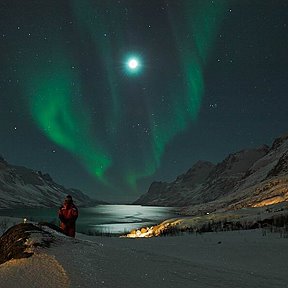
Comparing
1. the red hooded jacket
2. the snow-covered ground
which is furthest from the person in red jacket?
the snow-covered ground

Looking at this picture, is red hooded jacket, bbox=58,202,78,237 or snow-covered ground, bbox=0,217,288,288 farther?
red hooded jacket, bbox=58,202,78,237

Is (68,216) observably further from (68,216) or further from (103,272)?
(103,272)

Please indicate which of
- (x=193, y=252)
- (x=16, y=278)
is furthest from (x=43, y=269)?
(x=193, y=252)

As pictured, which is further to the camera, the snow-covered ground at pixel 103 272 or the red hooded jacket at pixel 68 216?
the red hooded jacket at pixel 68 216

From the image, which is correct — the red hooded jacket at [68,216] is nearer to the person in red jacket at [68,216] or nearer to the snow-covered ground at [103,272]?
the person in red jacket at [68,216]

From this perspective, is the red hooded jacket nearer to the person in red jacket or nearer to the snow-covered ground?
the person in red jacket

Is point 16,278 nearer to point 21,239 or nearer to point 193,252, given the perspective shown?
point 21,239

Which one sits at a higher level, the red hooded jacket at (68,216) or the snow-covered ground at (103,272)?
the red hooded jacket at (68,216)

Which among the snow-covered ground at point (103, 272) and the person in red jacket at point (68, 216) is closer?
the snow-covered ground at point (103, 272)

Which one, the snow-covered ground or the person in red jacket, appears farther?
the person in red jacket

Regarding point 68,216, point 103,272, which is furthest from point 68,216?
point 103,272

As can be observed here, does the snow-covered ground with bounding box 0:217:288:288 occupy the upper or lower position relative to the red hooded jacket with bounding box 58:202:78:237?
lower

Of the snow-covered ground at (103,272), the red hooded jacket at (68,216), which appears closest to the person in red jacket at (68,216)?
the red hooded jacket at (68,216)

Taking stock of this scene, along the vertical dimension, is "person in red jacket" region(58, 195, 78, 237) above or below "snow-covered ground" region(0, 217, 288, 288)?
above
